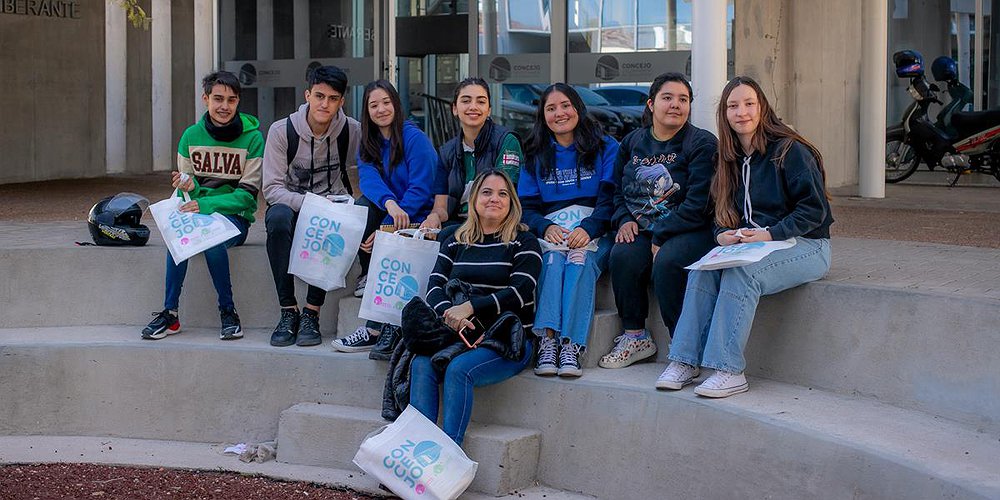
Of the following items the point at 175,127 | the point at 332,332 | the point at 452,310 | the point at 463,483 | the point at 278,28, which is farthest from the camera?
the point at 175,127

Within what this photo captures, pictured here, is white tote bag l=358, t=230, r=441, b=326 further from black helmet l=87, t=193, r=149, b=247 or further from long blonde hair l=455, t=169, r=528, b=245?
black helmet l=87, t=193, r=149, b=247

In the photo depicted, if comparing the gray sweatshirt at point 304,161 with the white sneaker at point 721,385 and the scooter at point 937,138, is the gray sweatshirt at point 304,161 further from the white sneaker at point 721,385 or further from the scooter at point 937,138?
the scooter at point 937,138

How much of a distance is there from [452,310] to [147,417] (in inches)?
81.5

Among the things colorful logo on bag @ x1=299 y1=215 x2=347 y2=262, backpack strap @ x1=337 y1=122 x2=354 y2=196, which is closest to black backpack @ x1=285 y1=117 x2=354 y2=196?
backpack strap @ x1=337 y1=122 x2=354 y2=196

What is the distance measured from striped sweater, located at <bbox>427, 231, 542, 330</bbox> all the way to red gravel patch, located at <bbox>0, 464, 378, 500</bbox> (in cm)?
101

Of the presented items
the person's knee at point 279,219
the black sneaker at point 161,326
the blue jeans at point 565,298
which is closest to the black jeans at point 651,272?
the blue jeans at point 565,298

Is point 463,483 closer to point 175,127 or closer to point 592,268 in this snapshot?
point 592,268

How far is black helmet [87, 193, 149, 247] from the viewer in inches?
278

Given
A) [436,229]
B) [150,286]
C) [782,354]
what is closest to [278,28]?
[150,286]

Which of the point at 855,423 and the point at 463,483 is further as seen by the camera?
the point at 463,483

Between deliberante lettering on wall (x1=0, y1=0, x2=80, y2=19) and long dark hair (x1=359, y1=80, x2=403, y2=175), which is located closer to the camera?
long dark hair (x1=359, y1=80, x2=403, y2=175)

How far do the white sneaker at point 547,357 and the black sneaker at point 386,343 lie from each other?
2.49ft

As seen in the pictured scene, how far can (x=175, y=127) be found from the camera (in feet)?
56.7

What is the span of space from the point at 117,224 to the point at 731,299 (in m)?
3.82
